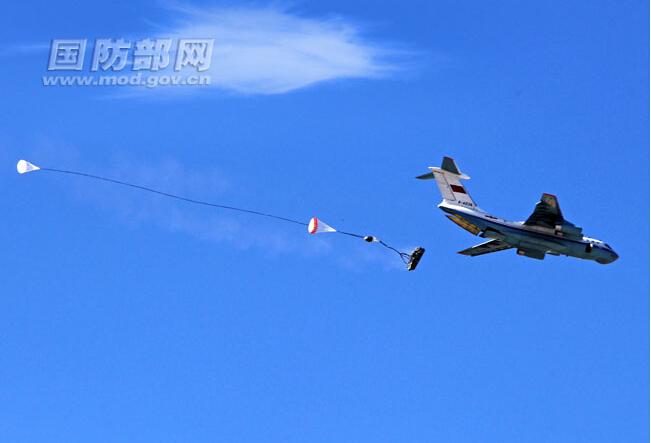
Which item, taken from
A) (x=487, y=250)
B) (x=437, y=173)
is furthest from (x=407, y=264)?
(x=487, y=250)

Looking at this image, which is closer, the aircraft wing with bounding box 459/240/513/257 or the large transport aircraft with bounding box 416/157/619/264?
the large transport aircraft with bounding box 416/157/619/264

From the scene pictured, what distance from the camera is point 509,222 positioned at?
83000 millimetres

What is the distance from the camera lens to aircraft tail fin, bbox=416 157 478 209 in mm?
82000

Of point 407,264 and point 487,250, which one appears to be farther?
point 487,250

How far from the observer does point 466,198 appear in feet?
272

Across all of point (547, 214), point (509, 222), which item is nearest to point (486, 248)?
point (509, 222)

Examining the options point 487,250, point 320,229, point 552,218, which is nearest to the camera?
point 320,229

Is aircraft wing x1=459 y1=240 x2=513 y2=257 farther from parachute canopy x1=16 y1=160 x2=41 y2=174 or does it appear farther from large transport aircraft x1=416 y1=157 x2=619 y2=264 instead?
parachute canopy x1=16 y1=160 x2=41 y2=174

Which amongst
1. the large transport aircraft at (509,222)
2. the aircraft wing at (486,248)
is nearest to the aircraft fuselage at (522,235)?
the large transport aircraft at (509,222)

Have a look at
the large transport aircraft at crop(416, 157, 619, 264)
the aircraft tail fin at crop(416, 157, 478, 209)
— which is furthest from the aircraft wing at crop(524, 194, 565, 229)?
the aircraft tail fin at crop(416, 157, 478, 209)

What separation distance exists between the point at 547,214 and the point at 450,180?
663 cm

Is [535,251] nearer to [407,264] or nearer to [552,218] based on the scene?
[552,218]

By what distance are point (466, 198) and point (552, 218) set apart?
18.7ft

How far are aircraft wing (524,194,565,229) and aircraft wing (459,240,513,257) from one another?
7.07 metres
